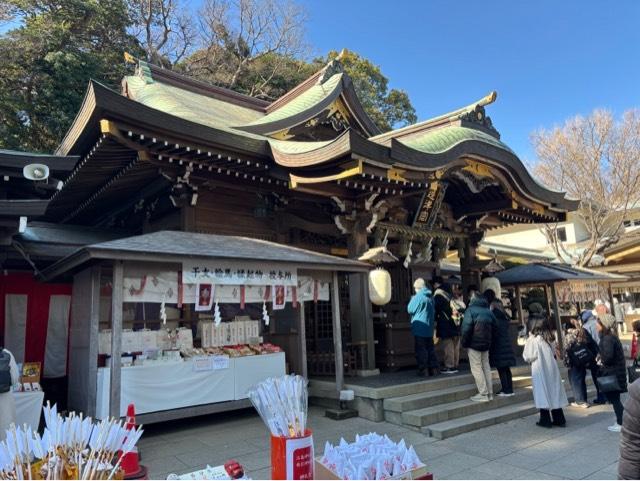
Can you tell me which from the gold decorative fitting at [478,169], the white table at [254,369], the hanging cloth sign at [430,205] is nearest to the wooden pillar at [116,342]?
the white table at [254,369]

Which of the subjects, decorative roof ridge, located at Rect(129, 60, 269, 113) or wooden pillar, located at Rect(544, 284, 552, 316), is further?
wooden pillar, located at Rect(544, 284, 552, 316)

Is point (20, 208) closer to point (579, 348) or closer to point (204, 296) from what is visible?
point (204, 296)

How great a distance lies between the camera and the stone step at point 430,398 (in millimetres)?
6910

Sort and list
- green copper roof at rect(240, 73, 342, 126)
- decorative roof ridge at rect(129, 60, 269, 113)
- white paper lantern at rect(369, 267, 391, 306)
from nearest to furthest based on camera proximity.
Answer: white paper lantern at rect(369, 267, 391, 306) → green copper roof at rect(240, 73, 342, 126) → decorative roof ridge at rect(129, 60, 269, 113)

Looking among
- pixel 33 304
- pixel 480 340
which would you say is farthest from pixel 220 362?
pixel 33 304

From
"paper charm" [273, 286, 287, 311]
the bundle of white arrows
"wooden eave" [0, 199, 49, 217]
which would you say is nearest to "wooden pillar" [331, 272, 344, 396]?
"paper charm" [273, 286, 287, 311]

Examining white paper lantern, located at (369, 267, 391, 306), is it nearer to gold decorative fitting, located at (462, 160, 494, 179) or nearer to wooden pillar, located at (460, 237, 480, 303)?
A: gold decorative fitting, located at (462, 160, 494, 179)

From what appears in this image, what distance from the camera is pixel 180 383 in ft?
21.6

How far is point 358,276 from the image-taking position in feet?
30.8

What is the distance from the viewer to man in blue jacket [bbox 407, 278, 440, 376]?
8180mm

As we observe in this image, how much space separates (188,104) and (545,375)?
9924 mm

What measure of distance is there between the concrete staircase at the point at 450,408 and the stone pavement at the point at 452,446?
136 mm

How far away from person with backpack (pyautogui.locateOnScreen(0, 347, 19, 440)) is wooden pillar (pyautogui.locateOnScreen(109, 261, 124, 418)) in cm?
107

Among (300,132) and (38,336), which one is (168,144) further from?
(38,336)
